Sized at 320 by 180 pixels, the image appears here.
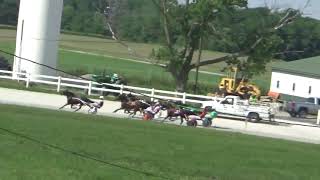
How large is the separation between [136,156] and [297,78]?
60243 millimetres

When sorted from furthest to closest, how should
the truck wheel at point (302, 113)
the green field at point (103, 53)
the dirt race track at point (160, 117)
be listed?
the green field at point (103, 53) → the truck wheel at point (302, 113) → the dirt race track at point (160, 117)

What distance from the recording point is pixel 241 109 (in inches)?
1453

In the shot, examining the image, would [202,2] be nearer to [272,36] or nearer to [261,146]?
[272,36]

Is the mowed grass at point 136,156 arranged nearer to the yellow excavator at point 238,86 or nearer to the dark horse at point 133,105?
the dark horse at point 133,105

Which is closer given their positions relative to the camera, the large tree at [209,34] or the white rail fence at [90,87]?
the white rail fence at [90,87]

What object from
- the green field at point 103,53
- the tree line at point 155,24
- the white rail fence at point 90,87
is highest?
the tree line at point 155,24

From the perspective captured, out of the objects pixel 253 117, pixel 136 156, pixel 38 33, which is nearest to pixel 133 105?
pixel 253 117

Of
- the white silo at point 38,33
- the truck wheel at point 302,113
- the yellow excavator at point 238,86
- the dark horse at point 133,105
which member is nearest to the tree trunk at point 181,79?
the yellow excavator at point 238,86

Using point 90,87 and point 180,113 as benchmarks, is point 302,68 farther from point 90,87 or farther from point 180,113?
point 180,113

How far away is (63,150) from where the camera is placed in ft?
46.2

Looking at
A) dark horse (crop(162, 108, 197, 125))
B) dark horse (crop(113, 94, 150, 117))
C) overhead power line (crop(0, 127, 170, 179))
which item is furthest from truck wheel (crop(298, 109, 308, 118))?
overhead power line (crop(0, 127, 170, 179))

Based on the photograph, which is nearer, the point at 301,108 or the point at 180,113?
the point at 180,113

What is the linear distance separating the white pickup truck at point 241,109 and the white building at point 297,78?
1301 inches

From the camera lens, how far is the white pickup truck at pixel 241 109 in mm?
36562
